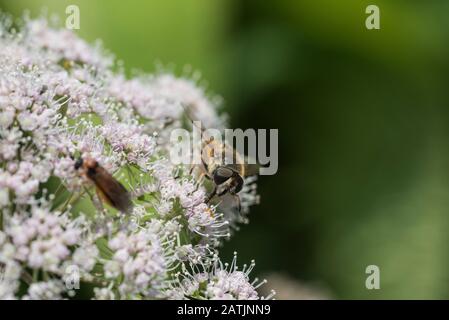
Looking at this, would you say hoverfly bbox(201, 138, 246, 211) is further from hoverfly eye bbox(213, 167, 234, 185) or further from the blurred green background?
the blurred green background

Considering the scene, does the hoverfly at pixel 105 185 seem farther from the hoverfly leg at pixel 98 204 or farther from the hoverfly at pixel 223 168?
the hoverfly at pixel 223 168

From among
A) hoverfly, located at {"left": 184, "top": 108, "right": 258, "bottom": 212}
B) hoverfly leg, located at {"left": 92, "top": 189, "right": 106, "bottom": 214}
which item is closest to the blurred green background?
hoverfly, located at {"left": 184, "top": 108, "right": 258, "bottom": 212}

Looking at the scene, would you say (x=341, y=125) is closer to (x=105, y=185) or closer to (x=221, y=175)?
(x=221, y=175)

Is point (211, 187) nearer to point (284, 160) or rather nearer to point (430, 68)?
point (284, 160)

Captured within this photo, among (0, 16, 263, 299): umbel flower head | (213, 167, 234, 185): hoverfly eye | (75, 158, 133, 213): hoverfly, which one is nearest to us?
(0, 16, 263, 299): umbel flower head

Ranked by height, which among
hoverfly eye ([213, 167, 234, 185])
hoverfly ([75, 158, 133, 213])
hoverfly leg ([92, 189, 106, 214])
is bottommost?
hoverfly leg ([92, 189, 106, 214])

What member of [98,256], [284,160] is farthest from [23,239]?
[284,160]
